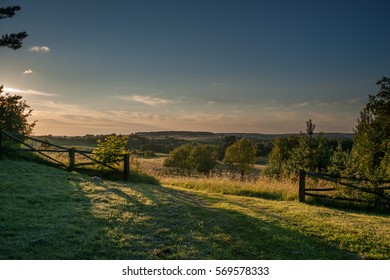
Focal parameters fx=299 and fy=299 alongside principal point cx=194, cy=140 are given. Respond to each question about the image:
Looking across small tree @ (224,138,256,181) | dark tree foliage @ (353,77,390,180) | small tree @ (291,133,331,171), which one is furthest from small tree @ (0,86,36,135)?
small tree @ (224,138,256,181)

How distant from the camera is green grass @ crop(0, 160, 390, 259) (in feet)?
19.8

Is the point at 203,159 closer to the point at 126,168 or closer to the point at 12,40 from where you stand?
the point at 126,168

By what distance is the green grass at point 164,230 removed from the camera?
6.04 metres

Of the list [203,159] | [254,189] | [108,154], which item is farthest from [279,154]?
[108,154]

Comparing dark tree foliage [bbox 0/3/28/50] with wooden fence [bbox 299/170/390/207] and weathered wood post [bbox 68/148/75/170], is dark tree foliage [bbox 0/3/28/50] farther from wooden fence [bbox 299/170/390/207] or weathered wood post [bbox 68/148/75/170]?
wooden fence [bbox 299/170/390/207]

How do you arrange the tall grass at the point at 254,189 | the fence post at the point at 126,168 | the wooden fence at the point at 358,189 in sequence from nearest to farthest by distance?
the wooden fence at the point at 358,189
the tall grass at the point at 254,189
the fence post at the point at 126,168

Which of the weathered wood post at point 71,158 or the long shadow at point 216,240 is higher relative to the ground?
the weathered wood post at point 71,158

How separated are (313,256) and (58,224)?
593 cm

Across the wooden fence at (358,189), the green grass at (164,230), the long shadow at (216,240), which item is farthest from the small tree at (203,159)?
the long shadow at (216,240)

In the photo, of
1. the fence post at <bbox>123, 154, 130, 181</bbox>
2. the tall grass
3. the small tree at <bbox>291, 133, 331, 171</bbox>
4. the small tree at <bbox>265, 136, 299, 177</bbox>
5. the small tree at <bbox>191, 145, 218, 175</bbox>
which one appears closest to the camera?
the tall grass

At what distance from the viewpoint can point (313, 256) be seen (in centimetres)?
623

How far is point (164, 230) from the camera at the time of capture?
730cm

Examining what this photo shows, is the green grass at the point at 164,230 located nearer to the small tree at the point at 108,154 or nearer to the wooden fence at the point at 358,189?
the wooden fence at the point at 358,189
